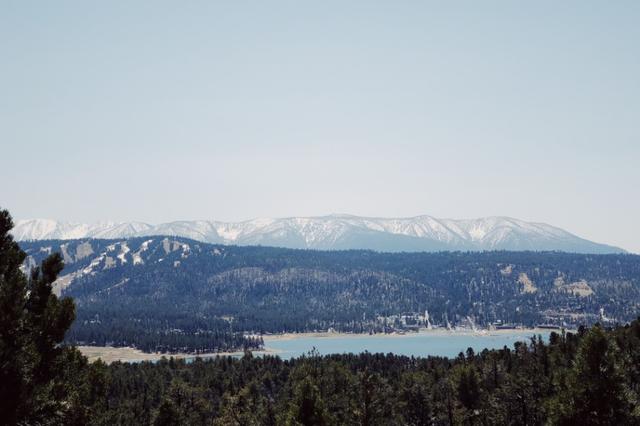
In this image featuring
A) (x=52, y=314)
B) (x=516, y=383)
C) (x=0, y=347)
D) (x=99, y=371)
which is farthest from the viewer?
(x=516, y=383)

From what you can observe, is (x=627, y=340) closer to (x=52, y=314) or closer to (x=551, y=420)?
(x=551, y=420)

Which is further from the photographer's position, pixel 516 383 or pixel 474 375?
pixel 474 375

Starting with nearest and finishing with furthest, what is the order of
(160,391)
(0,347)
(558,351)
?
(0,347), (558,351), (160,391)

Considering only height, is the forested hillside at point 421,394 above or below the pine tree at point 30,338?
below

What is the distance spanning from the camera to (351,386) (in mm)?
137875

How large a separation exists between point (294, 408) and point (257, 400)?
10474cm

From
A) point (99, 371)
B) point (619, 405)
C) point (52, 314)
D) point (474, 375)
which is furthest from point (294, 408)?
point (474, 375)

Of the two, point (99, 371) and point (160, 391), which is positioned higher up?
point (99, 371)

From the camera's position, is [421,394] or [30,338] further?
[421,394]

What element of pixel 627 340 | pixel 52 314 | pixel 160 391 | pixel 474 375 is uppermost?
pixel 52 314

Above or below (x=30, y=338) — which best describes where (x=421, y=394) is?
below

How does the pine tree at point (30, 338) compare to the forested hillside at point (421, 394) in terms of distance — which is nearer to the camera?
the pine tree at point (30, 338)

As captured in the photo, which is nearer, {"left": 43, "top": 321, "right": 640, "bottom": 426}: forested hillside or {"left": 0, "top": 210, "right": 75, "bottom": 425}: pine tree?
{"left": 0, "top": 210, "right": 75, "bottom": 425}: pine tree

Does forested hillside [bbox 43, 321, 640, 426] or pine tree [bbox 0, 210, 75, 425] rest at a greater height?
pine tree [bbox 0, 210, 75, 425]
